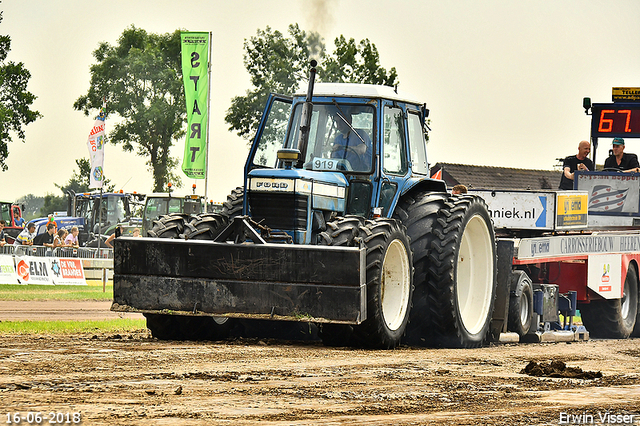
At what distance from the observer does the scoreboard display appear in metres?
17.9

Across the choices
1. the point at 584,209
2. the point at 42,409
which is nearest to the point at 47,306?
the point at 584,209

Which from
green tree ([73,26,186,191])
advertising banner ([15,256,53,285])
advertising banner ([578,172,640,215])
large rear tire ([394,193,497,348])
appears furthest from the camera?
green tree ([73,26,186,191])

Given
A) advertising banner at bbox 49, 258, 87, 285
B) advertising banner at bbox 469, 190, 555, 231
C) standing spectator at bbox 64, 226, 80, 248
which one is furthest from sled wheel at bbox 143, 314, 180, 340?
standing spectator at bbox 64, 226, 80, 248

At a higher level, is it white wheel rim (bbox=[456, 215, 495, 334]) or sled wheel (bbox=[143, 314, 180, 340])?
white wheel rim (bbox=[456, 215, 495, 334])

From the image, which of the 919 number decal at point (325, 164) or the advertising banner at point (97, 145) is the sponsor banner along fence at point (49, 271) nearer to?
the advertising banner at point (97, 145)

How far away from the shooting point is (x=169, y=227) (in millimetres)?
10555

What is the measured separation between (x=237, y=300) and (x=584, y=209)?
7670 millimetres

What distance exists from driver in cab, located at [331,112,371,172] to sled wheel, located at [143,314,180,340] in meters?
2.58

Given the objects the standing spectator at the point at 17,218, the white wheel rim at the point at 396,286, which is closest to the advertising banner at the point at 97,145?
the standing spectator at the point at 17,218

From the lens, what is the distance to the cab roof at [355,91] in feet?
36.6

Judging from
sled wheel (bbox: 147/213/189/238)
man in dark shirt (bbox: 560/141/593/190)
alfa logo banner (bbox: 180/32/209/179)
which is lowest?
sled wheel (bbox: 147/213/189/238)

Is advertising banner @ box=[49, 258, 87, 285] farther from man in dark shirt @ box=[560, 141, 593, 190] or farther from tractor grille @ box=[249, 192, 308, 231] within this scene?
tractor grille @ box=[249, 192, 308, 231]

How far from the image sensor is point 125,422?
5590mm

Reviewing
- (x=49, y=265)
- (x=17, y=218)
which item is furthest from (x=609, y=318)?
(x=17, y=218)
